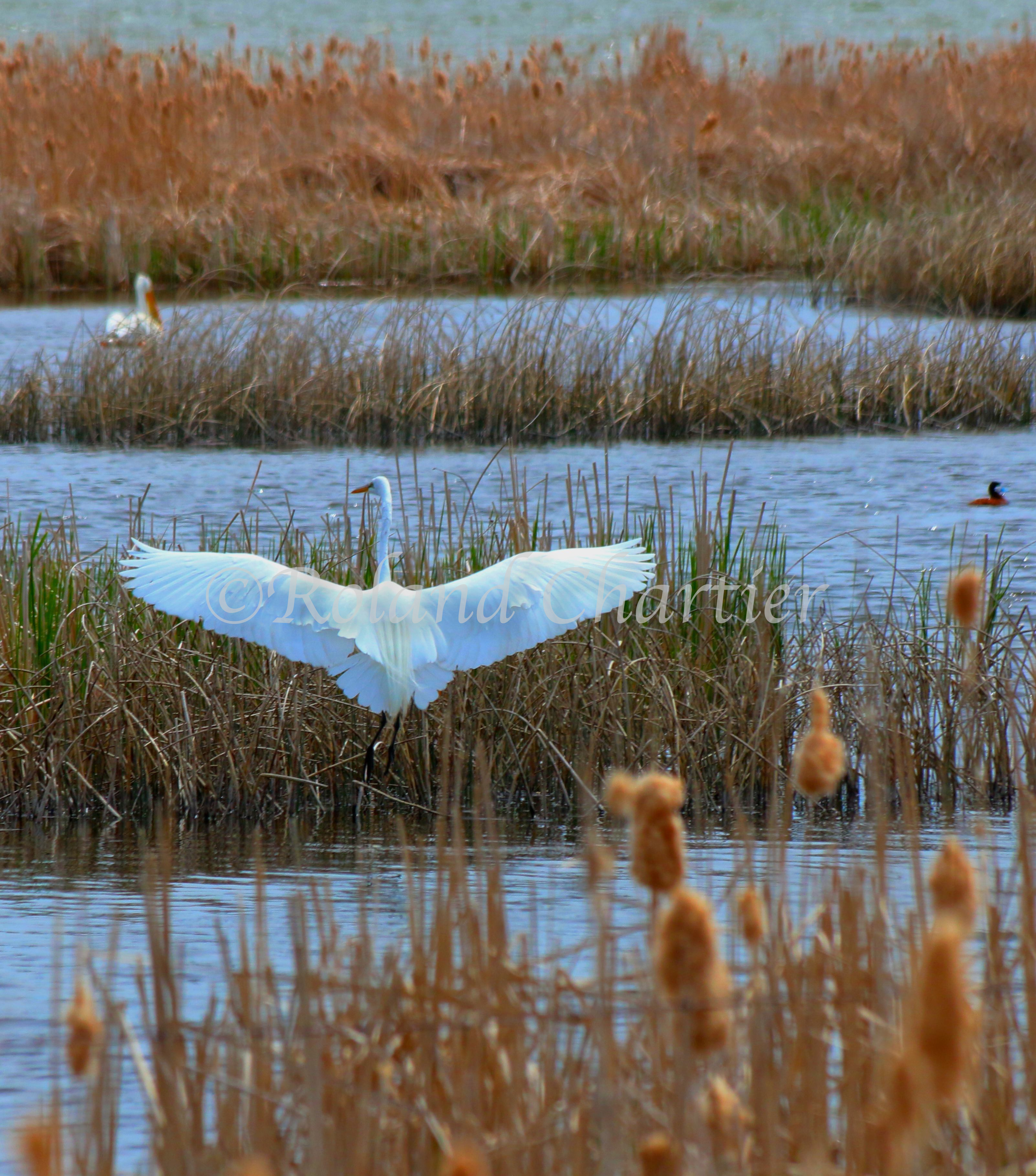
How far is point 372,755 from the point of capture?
5309 mm

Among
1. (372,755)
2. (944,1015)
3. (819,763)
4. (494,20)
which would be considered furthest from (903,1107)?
(494,20)

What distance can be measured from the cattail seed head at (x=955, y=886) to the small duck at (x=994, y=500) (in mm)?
7235

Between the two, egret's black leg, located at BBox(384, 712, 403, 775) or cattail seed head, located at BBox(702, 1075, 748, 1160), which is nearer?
cattail seed head, located at BBox(702, 1075, 748, 1160)

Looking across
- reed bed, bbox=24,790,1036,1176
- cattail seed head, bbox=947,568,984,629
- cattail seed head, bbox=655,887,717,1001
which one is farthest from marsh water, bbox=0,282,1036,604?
cattail seed head, bbox=655,887,717,1001

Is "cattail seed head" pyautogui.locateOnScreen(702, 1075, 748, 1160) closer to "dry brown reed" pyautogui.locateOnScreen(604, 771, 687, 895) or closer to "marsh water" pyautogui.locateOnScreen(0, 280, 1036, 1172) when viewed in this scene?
"dry brown reed" pyautogui.locateOnScreen(604, 771, 687, 895)

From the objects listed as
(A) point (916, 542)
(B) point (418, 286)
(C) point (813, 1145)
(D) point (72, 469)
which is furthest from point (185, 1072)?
(B) point (418, 286)

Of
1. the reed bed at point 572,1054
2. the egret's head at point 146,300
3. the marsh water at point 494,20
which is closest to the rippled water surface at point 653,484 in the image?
the egret's head at point 146,300

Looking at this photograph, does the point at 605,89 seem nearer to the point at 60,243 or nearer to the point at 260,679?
the point at 60,243

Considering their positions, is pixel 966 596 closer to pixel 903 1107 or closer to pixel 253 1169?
pixel 903 1107

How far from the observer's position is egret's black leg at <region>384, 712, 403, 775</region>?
204 inches

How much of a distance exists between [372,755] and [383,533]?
2.02 feet

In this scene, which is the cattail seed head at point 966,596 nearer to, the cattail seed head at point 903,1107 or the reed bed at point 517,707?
the cattail seed head at point 903,1107

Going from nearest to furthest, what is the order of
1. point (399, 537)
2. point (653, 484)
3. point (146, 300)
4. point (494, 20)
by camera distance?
point (399, 537) < point (653, 484) < point (146, 300) < point (494, 20)

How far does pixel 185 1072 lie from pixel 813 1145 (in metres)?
0.84
